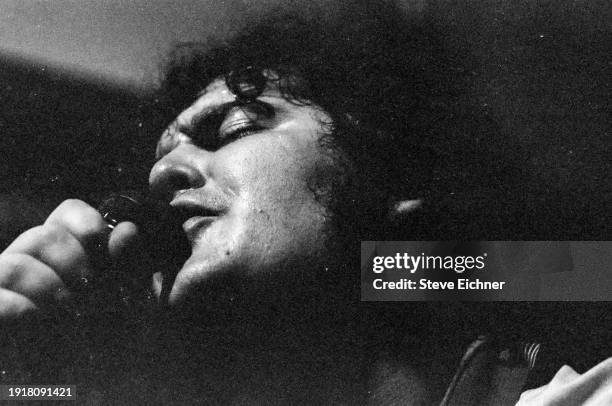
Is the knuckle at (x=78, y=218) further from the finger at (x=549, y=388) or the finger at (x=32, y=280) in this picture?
the finger at (x=549, y=388)

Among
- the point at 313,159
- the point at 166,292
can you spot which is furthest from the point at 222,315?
the point at 313,159

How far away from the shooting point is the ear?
2074 mm

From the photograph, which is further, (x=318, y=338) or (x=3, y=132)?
(x=3, y=132)

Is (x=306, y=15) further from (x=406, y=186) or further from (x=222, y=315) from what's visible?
(x=222, y=315)

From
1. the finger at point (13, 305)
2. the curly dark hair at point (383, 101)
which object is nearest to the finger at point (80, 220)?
the finger at point (13, 305)

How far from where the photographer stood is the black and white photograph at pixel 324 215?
204 centimetres

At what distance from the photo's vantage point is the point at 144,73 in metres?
2.19

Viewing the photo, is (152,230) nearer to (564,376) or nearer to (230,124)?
(230,124)

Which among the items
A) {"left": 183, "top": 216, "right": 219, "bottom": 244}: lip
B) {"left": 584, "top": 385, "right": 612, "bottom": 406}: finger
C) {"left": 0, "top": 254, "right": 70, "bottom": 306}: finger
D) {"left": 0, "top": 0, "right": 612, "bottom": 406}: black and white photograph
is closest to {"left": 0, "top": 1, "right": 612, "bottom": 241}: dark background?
{"left": 0, "top": 0, "right": 612, "bottom": 406}: black and white photograph

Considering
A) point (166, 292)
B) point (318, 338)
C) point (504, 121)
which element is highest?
point (504, 121)

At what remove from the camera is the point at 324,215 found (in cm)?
204

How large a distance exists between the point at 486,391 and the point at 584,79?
99 centimetres

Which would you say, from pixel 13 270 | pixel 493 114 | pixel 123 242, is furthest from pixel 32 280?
pixel 493 114

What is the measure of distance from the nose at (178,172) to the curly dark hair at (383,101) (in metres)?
0.14
